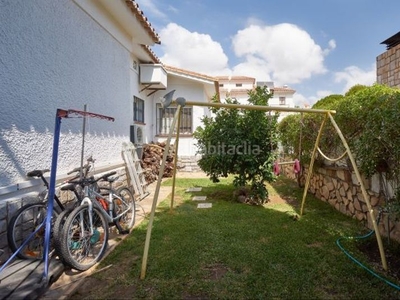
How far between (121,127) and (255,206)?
14.4ft

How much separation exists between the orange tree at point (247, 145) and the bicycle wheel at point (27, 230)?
3998mm

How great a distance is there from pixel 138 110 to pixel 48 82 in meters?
5.92

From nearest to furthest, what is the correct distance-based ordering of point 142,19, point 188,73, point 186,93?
1. point 142,19
2. point 188,73
3. point 186,93

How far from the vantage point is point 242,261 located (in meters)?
3.41

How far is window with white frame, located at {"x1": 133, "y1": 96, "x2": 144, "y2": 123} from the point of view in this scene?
9.52m

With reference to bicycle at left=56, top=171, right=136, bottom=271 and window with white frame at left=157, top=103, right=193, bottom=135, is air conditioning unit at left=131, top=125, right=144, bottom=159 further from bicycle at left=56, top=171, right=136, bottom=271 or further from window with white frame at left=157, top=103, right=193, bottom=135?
bicycle at left=56, top=171, right=136, bottom=271

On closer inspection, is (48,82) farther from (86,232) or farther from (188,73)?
(188,73)

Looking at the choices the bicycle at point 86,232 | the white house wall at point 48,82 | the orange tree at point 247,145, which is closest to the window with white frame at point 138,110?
the white house wall at point 48,82

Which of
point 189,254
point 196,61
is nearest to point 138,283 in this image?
point 189,254

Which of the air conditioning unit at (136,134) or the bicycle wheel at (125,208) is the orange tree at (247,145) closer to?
A: the bicycle wheel at (125,208)

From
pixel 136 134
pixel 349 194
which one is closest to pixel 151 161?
pixel 136 134

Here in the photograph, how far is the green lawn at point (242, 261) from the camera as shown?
2742 mm

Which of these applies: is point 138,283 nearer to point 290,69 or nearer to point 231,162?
point 231,162

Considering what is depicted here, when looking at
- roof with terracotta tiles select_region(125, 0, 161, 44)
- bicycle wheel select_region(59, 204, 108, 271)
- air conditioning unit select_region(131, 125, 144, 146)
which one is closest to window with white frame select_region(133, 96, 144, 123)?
air conditioning unit select_region(131, 125, 144, 146)
